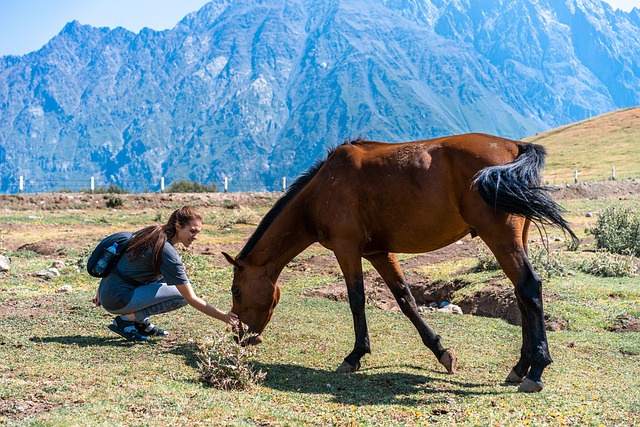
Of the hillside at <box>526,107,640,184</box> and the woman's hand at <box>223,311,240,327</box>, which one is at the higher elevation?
the hillside at <box>526,107,640,184</box>

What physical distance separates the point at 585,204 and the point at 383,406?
29182 mm

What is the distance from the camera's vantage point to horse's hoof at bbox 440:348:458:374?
7.19 meters

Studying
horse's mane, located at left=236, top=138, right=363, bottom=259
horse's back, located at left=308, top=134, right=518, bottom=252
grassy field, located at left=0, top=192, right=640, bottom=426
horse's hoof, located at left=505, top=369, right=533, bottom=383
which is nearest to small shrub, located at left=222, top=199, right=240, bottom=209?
grassy field, located at left=0, top=192, right=640, bottom=426

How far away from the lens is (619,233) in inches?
630

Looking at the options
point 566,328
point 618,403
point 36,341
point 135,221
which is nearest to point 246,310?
point 36,341

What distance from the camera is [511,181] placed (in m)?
6.35

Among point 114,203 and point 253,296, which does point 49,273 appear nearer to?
point 253,296

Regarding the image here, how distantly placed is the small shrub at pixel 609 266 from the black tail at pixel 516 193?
7454 mm

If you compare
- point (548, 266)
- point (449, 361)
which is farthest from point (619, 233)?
point (449, 361)

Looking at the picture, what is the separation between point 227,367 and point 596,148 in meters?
73.7

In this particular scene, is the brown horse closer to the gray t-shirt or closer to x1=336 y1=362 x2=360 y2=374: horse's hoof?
x1=336 y1=362 x2=360 y2=374: horse's hoof

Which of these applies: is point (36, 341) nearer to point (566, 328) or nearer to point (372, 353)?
point (372, 353)

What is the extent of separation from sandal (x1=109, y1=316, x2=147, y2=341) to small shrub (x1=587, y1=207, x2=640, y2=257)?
449 inches

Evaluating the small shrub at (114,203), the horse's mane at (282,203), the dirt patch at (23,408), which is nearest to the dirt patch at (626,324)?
the horse's mane at (282,203)
